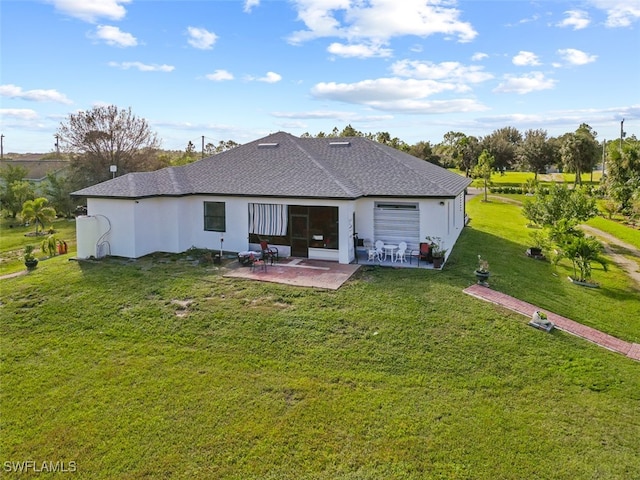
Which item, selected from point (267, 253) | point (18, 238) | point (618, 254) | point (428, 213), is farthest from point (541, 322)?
point (18, 238)

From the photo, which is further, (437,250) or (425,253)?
(425,253)

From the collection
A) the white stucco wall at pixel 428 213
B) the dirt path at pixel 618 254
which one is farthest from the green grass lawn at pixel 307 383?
the dirt path at pixel 618 254

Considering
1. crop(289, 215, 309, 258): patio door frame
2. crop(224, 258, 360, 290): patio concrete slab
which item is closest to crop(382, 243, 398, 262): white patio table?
crop(224, 258, 360, 290): patio concrete slab

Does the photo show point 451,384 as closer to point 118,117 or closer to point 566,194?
point 566,194

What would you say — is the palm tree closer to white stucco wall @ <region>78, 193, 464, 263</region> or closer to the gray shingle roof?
the gray shingle roof

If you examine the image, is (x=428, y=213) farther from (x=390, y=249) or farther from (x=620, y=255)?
(x=620, y=255)

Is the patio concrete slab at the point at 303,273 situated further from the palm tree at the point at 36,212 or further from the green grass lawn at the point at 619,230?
the palm tree at the point at 36,212
